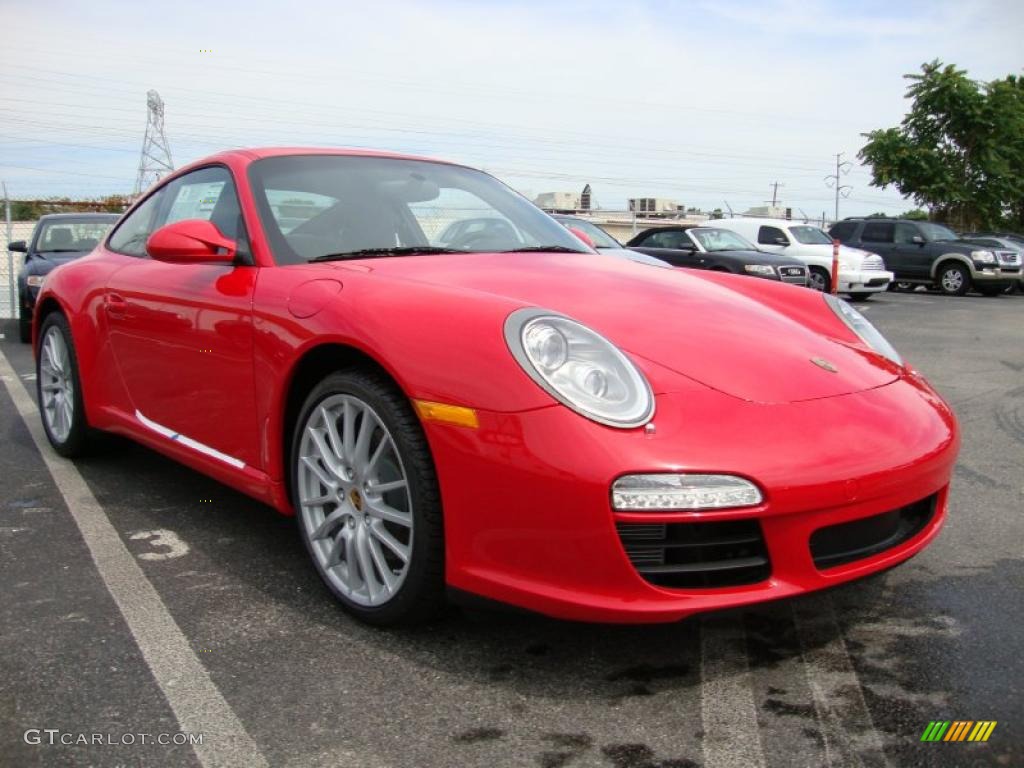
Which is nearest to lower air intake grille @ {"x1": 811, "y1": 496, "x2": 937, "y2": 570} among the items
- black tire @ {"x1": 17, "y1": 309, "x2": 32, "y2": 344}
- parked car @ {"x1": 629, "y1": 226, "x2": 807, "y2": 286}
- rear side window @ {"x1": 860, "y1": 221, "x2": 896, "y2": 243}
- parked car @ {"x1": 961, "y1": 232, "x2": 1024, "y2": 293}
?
black tire @ {"x1": 17, "y1": 309, "x2": 32, "y2": 344}

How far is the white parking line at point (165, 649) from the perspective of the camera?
1.99 metres

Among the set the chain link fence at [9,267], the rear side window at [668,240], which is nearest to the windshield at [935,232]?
the rear side window at [668,240]

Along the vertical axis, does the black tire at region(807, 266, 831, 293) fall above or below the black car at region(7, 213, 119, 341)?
below

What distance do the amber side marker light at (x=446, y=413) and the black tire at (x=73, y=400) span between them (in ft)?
8.13

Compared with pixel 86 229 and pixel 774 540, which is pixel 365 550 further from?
pixel 86 229

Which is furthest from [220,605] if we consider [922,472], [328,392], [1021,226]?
[1021,226]

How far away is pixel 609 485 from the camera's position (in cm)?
203

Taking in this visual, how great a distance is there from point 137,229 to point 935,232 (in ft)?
60.6

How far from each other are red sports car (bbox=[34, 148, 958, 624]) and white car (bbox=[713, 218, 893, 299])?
42.7 ft

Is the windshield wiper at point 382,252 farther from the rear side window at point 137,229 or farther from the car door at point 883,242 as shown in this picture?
the car door at point 883,242

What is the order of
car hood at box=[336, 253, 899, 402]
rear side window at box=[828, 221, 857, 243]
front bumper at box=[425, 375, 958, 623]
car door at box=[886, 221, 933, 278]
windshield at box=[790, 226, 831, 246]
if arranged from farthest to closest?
rear side window at box=[828, 221, 857, 243], car door at box=[886, 221, 933, 278], windshield at box=[790, 226, 831, 246], car hood at box=[336, 253, 899, 402], front bumper at box=[425, 375, 958, 623]

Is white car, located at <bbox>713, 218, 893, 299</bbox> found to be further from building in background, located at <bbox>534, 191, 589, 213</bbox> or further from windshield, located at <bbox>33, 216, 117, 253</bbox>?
building in background, located at <bbox>534, 191, 589, 213</bbox>

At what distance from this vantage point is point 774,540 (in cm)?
211

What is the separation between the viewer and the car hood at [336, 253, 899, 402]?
242 cm
